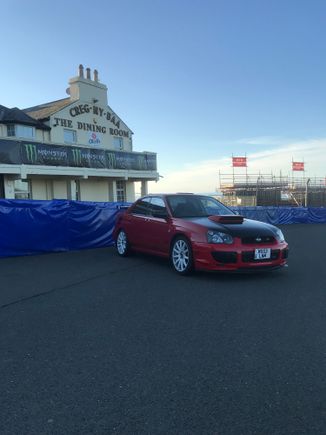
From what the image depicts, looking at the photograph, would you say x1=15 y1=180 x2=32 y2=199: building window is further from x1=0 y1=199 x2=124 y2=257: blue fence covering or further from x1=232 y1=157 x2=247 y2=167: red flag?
x1=232 y1=157 x2=247 y2=167: red flag

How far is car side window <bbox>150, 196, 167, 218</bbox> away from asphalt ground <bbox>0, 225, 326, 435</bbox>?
69.7 inches

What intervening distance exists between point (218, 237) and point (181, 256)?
83 centimetres

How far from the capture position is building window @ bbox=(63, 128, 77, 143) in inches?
1040

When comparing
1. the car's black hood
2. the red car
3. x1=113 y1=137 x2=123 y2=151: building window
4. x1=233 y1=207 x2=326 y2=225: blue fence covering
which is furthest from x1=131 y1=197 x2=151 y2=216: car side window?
x1=113 y1=137 x2=123 y2=151: building window

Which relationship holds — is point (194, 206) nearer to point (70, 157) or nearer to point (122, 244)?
point (122, 244)

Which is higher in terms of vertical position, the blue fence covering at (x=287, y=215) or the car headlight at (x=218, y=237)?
the car headlight at (x=218, y=237)

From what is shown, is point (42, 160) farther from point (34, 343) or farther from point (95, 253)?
point (34, 343)

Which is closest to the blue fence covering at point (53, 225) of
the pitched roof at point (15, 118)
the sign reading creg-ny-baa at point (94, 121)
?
the pitched roof at point (15, 118)

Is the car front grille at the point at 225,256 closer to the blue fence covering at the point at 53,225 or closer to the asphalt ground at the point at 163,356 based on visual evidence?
the asphalt ground at the point at 163,356

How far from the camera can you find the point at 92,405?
9.26ft

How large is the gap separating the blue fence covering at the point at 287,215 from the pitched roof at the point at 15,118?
43.1ft

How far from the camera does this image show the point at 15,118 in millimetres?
23234

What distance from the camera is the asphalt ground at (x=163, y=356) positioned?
8.73 ft

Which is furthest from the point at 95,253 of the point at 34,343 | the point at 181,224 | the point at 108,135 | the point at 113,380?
the point at 108,135
